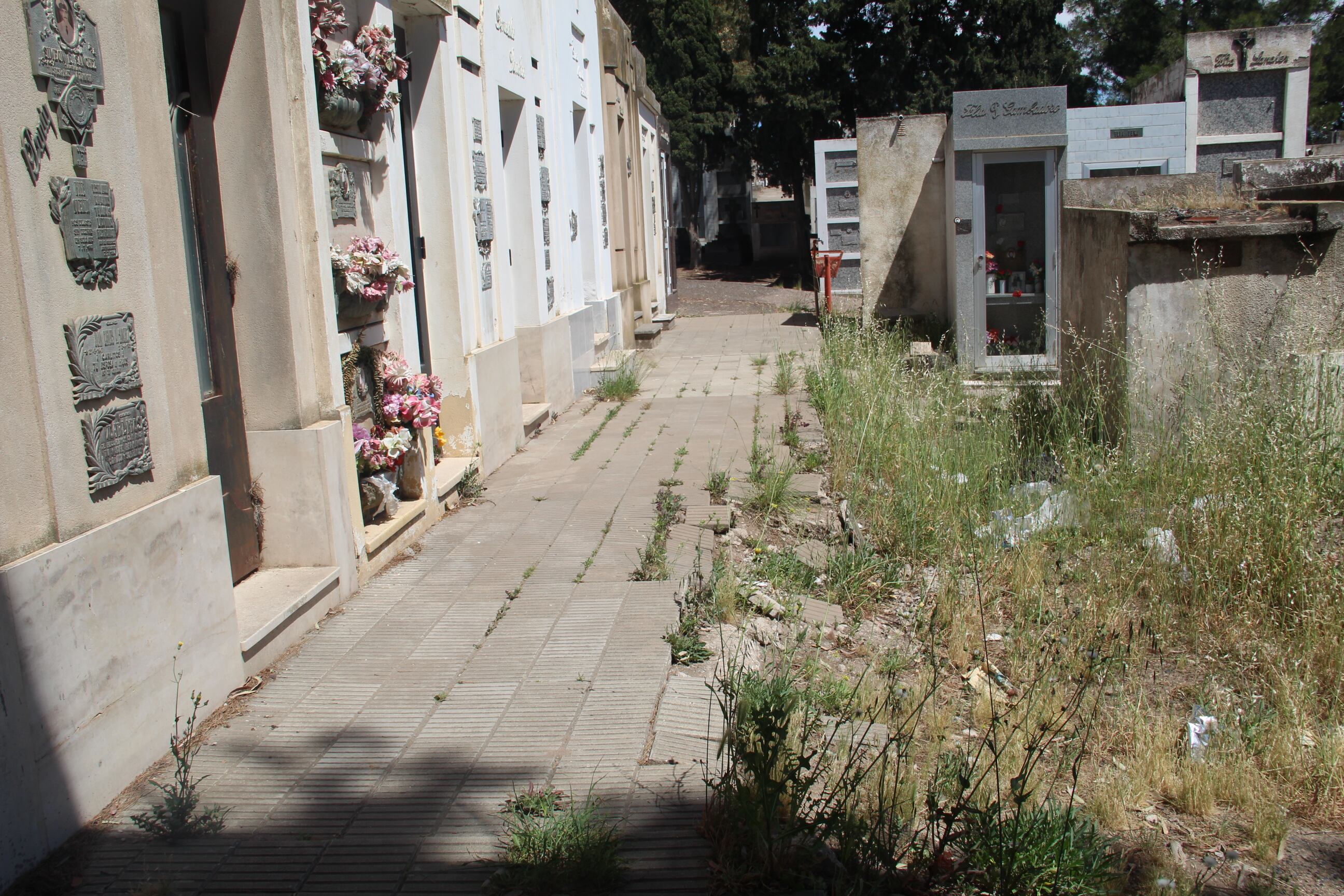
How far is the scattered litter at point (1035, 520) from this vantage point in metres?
5.40

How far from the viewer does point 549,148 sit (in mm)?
10625

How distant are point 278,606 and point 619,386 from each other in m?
6.74

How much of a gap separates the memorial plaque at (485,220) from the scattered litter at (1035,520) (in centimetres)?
411

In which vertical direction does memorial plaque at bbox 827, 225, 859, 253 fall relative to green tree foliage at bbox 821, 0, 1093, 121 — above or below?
below

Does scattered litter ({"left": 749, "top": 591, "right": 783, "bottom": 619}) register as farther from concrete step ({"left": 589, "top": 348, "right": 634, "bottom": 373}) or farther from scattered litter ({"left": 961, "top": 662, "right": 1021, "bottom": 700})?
concrete step ({"left": 589, "top": 348, "right": 634, "bottom": 373})

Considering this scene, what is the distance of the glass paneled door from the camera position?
11570 mm

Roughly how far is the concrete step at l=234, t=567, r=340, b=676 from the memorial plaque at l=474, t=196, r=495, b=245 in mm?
3437

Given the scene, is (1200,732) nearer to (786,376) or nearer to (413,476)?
(413,476)

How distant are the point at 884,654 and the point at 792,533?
1.66 meters

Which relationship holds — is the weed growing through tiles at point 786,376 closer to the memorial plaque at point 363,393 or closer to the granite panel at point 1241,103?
the memorial plaque at point 363,393

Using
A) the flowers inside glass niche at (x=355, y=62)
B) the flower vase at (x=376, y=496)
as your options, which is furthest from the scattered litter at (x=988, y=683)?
the flowers inside glass niche at (x=355, y=62)

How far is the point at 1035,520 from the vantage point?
5.55 m

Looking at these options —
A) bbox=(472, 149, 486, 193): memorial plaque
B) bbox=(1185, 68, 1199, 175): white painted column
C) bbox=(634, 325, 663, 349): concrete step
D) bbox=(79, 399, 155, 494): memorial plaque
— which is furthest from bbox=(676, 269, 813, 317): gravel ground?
bbox=(79, 399, 155, 494): memorial plaque

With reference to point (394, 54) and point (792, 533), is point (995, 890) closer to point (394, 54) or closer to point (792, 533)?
point (792, 533)
